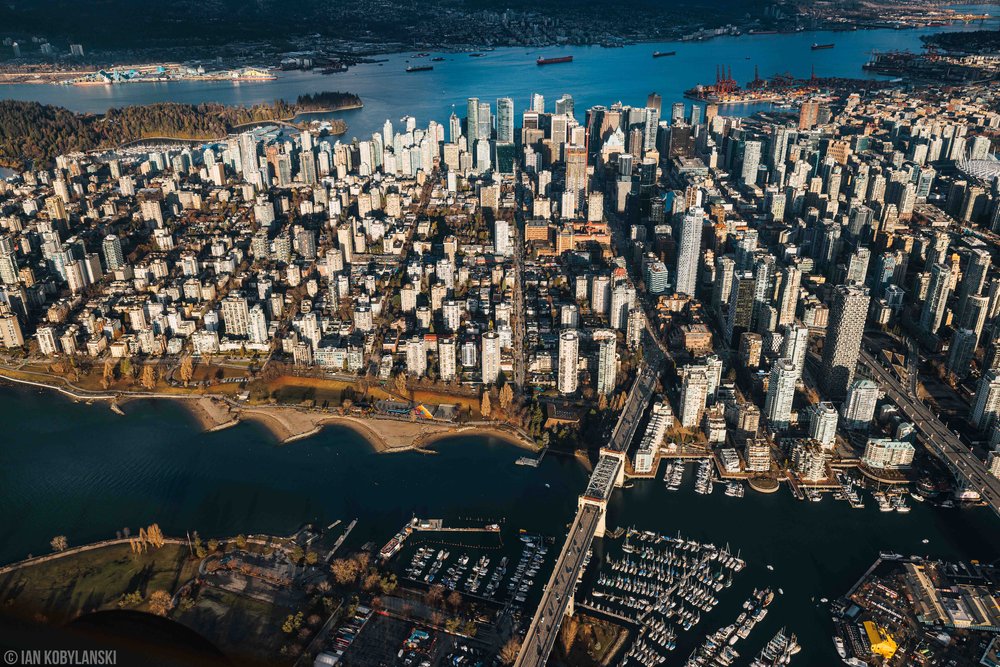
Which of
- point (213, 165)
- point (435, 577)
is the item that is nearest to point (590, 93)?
point (213, 165)

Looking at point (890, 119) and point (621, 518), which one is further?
point (890, 119)

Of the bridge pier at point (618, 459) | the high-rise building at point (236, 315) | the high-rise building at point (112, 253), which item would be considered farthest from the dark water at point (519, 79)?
the bridge pier at point (618, 459)

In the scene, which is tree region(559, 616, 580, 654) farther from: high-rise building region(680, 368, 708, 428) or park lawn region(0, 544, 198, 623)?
park lawn region(0, 544, 198, 623)

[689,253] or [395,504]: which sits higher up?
[689,253]

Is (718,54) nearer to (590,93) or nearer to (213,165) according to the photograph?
(590,93)

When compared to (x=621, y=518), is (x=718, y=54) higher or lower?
higher

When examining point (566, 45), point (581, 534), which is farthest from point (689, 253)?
point (566, 45)

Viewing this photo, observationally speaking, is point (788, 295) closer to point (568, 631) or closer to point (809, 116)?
point (568, 631)
